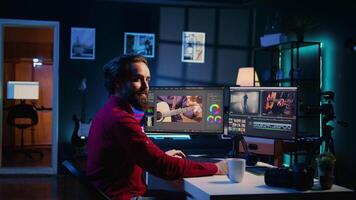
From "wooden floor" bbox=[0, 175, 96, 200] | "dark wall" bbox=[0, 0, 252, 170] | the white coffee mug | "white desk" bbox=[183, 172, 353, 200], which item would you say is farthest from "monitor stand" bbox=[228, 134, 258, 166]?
"dark wall" bbox=[0, 0, 252, 170]

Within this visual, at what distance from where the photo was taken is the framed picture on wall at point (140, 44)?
6496 mm

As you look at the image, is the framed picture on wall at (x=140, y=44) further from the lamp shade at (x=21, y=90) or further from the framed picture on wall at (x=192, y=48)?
the lamp shade at (x=21, y=90)

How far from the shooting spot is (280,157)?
471cm

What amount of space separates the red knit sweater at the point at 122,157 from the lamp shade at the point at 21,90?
6443mm

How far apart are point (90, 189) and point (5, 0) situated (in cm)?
574

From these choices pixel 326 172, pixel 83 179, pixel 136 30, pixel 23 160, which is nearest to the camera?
pixel 83 179

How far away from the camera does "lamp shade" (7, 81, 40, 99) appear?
7.81m

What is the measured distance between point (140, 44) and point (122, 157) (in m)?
4.86

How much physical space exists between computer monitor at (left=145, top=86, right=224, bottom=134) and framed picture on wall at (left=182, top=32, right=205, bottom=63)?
3.85 m

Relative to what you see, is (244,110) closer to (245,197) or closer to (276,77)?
(245,197)

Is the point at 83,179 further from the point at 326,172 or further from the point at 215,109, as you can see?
the point at 215,109

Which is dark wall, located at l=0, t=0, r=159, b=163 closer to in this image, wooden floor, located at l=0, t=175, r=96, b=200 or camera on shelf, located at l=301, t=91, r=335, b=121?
wooden floor, located at l=0, t=175, r=96, b=200

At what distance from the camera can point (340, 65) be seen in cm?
541

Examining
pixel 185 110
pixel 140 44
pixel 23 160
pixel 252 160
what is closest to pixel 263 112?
pixel 252 160
